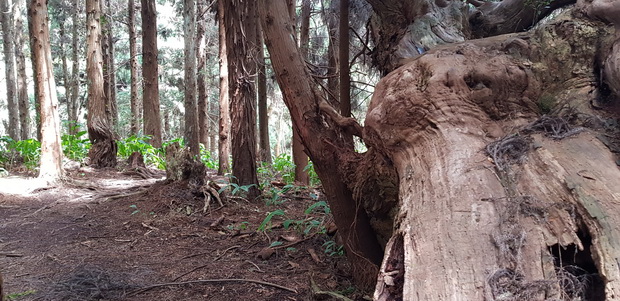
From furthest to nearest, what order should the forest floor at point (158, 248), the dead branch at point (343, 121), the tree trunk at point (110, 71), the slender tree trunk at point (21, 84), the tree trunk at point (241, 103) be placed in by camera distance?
the slender tree trunk at point (21, 84) < the tree trunk at point (110, 71) < the tree trunk at point (241, 103) < the dead branch at point (343, 121) < the forest floor at point (158, 248)

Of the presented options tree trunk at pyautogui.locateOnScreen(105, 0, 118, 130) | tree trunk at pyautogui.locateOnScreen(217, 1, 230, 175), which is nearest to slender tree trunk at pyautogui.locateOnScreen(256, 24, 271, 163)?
tree trunk at pyautogui.locateOnScreen(217, 1, 230, 175)

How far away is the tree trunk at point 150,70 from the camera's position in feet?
36.9

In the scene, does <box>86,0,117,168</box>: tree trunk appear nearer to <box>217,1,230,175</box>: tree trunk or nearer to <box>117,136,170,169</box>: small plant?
<box>117,136,170,169</box>: small plant

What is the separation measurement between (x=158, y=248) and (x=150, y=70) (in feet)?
27.1

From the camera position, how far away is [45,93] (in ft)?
24.4

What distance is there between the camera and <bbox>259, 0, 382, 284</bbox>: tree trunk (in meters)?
3.53

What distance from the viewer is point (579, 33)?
2.91m

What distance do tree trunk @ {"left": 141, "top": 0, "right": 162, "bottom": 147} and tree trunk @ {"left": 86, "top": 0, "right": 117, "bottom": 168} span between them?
1480 mm

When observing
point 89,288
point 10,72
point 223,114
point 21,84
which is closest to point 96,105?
point 223,114

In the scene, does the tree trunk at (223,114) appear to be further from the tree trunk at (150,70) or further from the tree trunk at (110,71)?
the tree trunk at (110,71)

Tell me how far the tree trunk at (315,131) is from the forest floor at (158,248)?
375mm

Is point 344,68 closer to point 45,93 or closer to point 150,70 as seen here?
point 45,93

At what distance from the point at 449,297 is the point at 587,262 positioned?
65 cm

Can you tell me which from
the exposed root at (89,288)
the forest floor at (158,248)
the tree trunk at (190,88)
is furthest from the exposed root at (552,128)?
the tree trunk at (190,88)
